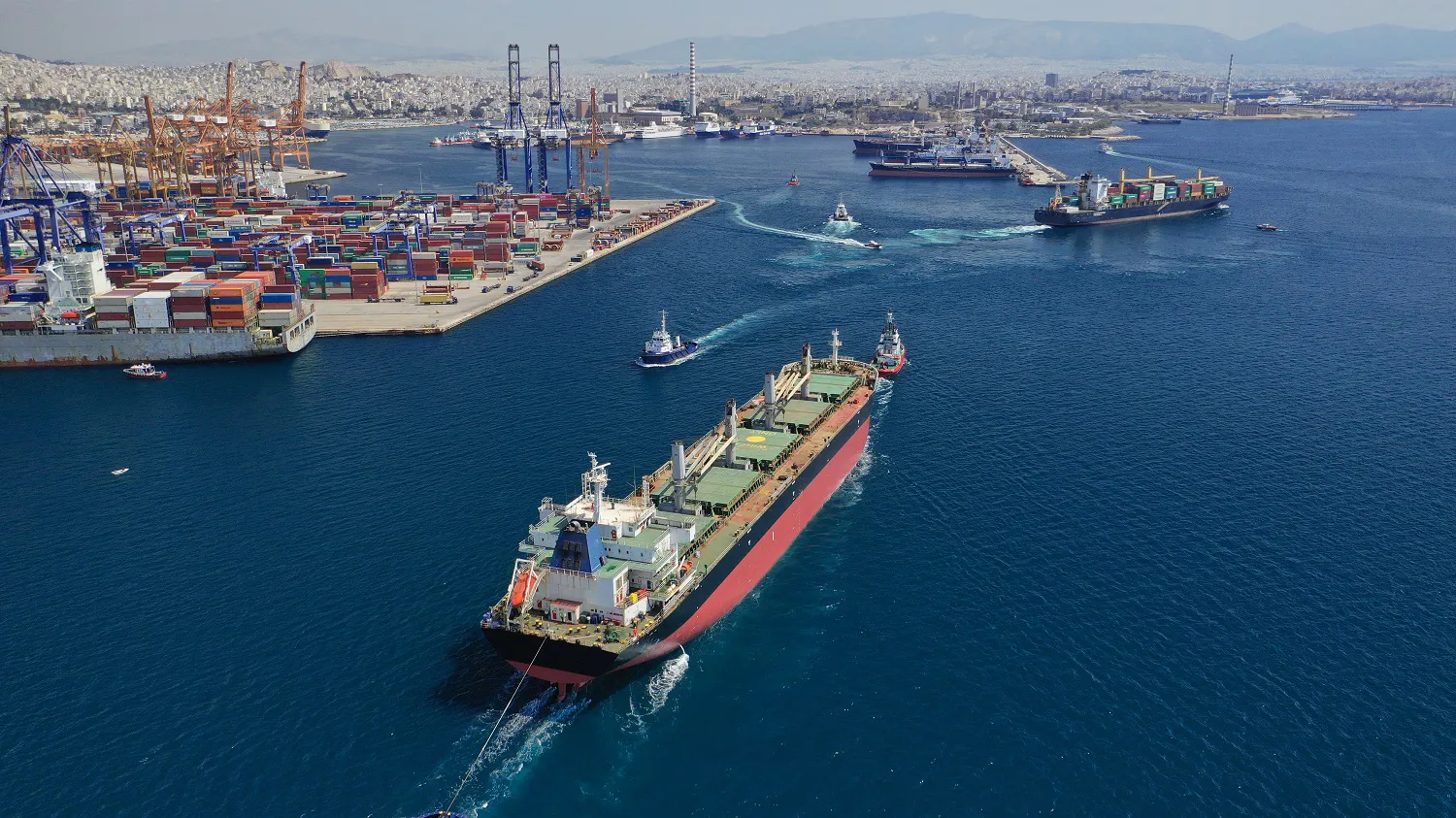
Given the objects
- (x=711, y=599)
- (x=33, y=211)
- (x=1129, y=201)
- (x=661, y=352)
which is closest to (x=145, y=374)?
(x=33, y=211)

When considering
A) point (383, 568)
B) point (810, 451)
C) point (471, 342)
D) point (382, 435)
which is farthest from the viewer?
point (471, 342)

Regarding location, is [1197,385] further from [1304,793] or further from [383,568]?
[383,568]

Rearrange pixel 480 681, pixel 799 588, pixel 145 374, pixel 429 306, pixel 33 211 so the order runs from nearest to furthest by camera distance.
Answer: pixel 480 681 → pixel 799 588 → pixel 145 374 → pixel 33 211 → pixel 429 306

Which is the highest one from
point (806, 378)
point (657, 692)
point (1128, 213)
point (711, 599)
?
point (1128, 213)

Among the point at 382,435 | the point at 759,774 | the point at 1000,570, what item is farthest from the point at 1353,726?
the point at 382,435

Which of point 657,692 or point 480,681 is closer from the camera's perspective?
point 480,681

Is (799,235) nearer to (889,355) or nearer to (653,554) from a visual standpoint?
(889,355)

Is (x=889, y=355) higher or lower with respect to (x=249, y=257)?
lower
